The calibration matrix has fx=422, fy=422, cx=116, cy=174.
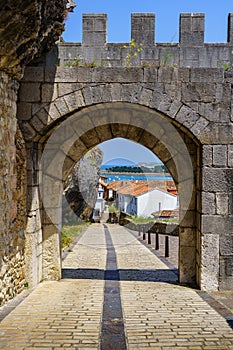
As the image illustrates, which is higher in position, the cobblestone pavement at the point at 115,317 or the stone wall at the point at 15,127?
the stone wall at the point at 15,127

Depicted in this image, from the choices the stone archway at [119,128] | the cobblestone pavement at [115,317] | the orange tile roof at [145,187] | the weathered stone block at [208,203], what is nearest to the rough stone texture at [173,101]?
the weathered stone block at [208,203]

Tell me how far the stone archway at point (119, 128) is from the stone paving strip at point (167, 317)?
623mm

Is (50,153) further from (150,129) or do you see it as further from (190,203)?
(190,203)

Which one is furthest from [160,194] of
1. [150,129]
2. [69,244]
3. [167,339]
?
[167,339]

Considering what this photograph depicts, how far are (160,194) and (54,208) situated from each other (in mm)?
25655

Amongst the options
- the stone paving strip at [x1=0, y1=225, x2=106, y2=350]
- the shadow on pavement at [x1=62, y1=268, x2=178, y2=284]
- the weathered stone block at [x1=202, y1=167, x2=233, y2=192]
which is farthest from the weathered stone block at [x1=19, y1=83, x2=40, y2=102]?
the shadow on pavement at [x1=62, y1=268, x2=178, y2=284]

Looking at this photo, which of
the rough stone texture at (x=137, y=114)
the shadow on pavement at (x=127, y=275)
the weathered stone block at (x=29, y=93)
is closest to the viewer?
the rough stone texture at (x=137, y=114)

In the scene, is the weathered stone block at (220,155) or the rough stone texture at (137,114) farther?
the weathered stone block at (220,155)

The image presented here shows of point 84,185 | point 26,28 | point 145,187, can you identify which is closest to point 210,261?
point 26,28

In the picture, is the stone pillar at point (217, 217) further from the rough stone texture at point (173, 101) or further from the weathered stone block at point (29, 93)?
the weathered stone block at point (29, 93)

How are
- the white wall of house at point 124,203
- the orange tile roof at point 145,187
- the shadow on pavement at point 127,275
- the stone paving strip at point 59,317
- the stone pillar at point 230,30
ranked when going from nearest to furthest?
the stone paving strip at point 59,317
the stone pillar at point 230,30
the shadow on pavement at point 127,275
the orange tile roof at point 145,187
the white wall of house at point 124,203

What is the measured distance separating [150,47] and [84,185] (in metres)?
11.5

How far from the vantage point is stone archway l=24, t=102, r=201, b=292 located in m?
6.56

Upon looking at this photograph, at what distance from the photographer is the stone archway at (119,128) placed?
656cm
